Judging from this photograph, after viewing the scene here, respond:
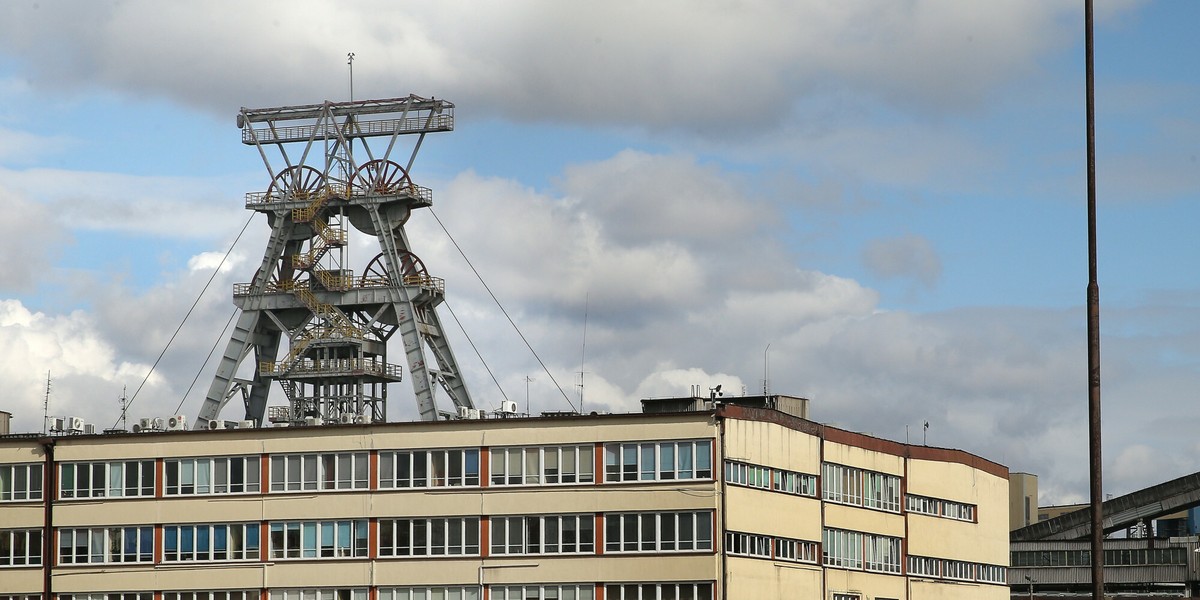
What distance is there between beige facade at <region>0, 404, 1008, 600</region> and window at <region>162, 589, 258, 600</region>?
0.32 ft

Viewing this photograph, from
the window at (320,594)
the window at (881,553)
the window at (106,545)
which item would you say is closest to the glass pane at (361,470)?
A: the window at (320,594)

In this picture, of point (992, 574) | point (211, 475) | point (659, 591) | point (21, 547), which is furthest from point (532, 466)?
point (992, 574)

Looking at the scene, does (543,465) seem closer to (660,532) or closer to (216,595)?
(660,532)

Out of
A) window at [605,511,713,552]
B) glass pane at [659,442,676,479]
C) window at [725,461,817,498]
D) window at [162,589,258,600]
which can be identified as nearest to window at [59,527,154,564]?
window at [162,589,258,600]

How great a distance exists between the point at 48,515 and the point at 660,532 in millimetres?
30720

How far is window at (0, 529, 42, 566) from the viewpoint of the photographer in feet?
299

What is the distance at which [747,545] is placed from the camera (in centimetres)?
8650

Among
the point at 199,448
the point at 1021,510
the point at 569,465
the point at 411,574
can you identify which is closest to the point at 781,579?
the point at 569,465

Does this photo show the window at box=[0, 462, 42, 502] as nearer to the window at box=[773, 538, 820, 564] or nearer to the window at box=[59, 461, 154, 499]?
the window at box=[59, 461, 154, 499]

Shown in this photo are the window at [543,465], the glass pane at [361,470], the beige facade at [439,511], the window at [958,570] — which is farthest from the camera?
the window at [958,570]

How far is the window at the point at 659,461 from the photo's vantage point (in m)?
85.0

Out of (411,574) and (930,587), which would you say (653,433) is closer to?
(411,574)

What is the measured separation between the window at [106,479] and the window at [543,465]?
58.0 feet

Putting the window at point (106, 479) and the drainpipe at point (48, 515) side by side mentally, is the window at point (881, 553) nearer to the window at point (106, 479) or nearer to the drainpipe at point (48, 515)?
the window at point (106, 479)
